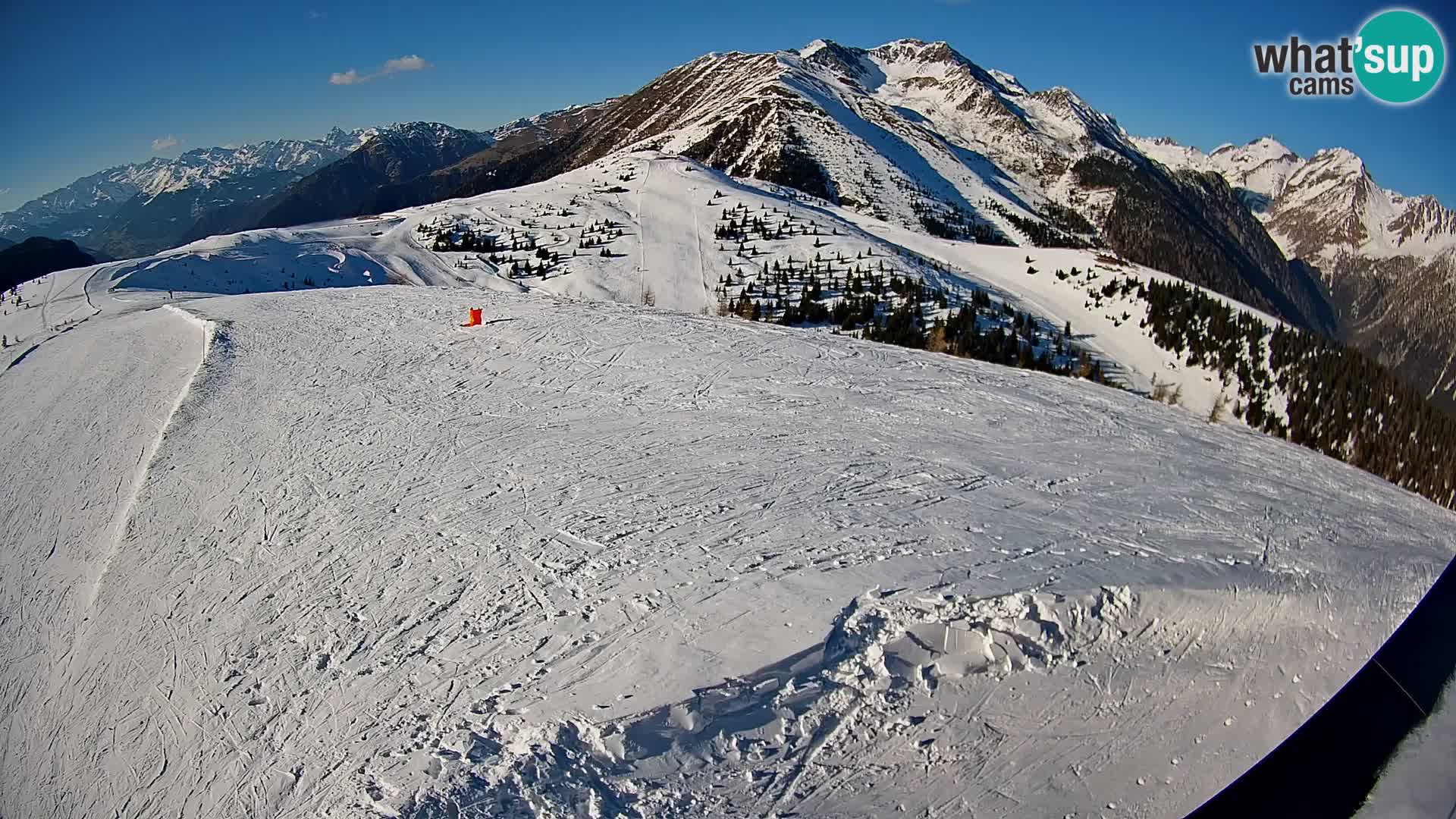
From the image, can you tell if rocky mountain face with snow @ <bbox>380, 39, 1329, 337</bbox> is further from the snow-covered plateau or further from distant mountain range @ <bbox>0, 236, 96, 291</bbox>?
the snow-covered plateau

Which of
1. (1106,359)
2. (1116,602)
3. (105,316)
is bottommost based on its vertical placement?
(1106,359)

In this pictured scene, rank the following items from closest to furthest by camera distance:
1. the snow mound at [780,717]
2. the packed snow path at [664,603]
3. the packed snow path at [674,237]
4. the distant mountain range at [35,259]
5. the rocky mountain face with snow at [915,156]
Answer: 1. the snow mound at [780,717]
2. the packed snow path at [664,603]
3. the packed snow path at [674,237]
4. the distant mountain range at [35,259]
5. the rocky mountain face with snow at [915,156]

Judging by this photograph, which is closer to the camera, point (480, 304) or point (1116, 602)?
point (1116, 602)

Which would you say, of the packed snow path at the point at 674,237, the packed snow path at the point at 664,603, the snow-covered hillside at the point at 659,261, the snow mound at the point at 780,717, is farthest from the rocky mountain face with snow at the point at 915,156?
the snow mound at the point at 780,717

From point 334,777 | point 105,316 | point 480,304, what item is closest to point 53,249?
point 105,316

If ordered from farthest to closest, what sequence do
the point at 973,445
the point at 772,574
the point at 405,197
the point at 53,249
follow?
1. the point at 405,197
2. the point at 53,249
3. the point at 973,445
4. the point at 772,574

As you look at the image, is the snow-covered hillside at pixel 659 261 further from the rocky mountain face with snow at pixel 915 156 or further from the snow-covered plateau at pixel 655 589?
the rocky mountain face with snow at pixel 915 156

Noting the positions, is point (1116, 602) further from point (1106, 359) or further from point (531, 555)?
point (1106, 359)
